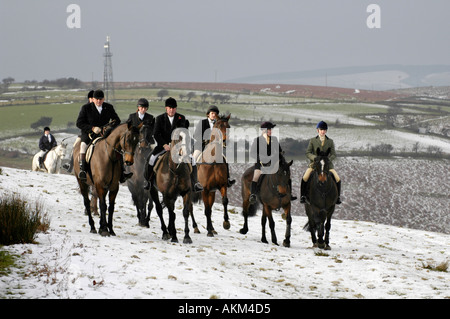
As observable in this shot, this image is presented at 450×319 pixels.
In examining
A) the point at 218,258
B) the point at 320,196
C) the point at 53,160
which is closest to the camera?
the point at 218,258

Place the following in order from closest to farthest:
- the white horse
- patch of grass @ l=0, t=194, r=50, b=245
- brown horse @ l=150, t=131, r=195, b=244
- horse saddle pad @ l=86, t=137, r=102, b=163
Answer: patch of grass @ l=0, t=194, r=50, b=245 → brown horse @ l=150, t=131, r=195, b=244 → horse saddle pad @ l=86, t=137, r=102, b=163 → the white horse

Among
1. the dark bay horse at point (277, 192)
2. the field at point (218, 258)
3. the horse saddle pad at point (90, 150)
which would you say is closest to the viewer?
the field at point (218, 258)

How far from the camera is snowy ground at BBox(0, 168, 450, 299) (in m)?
9.16

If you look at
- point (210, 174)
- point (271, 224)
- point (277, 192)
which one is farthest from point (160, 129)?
point (271, 224)

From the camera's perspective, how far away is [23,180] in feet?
72.5

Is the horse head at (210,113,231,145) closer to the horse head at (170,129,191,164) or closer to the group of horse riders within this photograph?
the group of horse riders

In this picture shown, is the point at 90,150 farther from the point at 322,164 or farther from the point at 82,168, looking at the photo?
the point at 322,164

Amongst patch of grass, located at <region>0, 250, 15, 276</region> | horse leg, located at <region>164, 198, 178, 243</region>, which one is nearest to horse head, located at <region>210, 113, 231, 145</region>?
horse leg, located at <region>164, 198, 178, 243</region>

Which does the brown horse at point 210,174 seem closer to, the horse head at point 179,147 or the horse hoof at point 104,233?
the horse head at point 179,147

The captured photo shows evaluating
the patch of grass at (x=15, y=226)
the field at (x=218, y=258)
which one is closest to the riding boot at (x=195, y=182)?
the field at (x=218, y=258)

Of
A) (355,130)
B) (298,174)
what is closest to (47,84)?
(355,130)

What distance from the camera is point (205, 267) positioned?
35.9ft

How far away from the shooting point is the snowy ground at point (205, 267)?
9164 mm
